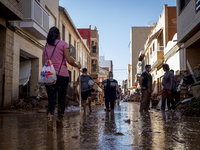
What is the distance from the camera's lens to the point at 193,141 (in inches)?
115

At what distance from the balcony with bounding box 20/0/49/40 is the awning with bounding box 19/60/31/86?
183cm

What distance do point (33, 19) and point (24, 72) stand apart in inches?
123

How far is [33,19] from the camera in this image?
38.8 ft

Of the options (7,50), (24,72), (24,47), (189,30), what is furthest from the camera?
(24,72)

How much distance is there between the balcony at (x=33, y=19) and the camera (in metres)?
11.7

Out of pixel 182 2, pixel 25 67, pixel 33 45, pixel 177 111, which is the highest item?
pixel 182 2

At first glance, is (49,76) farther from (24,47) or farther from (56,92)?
(24,47)

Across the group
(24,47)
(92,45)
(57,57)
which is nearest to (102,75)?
(92,45)

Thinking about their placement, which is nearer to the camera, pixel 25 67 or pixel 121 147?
pixel 121 147

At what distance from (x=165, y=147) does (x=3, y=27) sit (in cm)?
913

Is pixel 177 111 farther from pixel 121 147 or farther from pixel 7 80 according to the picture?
pixel 7 80

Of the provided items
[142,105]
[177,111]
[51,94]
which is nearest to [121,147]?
[51,94]

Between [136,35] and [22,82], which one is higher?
[136,35]

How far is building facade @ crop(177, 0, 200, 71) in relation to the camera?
11.6 metres
